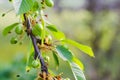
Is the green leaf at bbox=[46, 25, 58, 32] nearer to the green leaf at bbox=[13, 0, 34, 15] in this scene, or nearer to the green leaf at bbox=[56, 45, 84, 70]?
the green leaf at bbox=[56, 45, 84, 70]

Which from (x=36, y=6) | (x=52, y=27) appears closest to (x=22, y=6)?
(x=36, y=6)

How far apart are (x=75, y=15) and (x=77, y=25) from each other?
39 centimetres

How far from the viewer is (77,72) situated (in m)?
1.18

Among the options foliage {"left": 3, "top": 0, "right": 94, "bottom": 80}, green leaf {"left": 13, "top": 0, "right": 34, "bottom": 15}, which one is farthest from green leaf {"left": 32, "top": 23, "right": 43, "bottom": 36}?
green leaf {"left": 13, "top": 0, "right": 34, "bottom": 15}

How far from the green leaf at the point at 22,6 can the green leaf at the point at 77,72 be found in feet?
0.84

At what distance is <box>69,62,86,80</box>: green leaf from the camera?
116cm

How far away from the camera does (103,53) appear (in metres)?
7.34

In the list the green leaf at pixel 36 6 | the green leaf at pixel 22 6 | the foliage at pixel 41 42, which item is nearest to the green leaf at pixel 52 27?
the foliage at pixel 41 42

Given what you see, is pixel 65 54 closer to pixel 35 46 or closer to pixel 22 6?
pixel 35 46

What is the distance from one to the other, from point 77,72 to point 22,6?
0.94 ft

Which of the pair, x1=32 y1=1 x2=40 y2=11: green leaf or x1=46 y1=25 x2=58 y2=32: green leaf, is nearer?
x1=32 y1=1 x2=40 y2=11: green leaf

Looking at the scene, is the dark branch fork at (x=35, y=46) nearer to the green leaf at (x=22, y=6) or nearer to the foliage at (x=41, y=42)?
the foliage at (x=41, y=42)

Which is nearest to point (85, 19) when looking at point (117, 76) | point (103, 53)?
point (103, 53)

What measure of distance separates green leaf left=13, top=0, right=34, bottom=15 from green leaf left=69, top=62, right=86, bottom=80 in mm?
256
